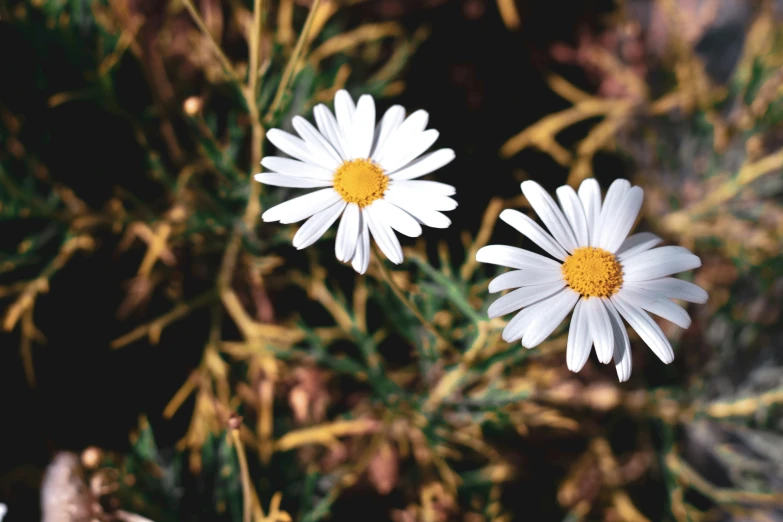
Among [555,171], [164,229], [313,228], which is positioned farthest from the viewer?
[555,171]

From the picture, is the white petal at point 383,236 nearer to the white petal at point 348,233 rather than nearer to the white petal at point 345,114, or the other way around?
the white petal at point 348,233

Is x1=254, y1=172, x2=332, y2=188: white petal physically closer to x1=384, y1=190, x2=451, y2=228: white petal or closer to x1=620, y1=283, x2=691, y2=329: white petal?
x1=384, y1=190, x2=451, y2=228: white petal

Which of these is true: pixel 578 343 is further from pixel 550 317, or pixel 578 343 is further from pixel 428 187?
pixel 428 187

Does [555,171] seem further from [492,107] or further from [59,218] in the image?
[59,218]

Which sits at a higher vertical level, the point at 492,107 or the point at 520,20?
the point at 520,20

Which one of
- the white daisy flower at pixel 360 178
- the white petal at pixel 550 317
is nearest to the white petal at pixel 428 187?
the white daisy flower at pixel 360 178

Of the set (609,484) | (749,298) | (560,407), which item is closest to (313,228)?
(560,407)

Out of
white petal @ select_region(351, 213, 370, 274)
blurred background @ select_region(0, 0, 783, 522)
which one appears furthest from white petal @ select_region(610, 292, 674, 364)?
white petal @ select_region(351, 213, 370, 274)
